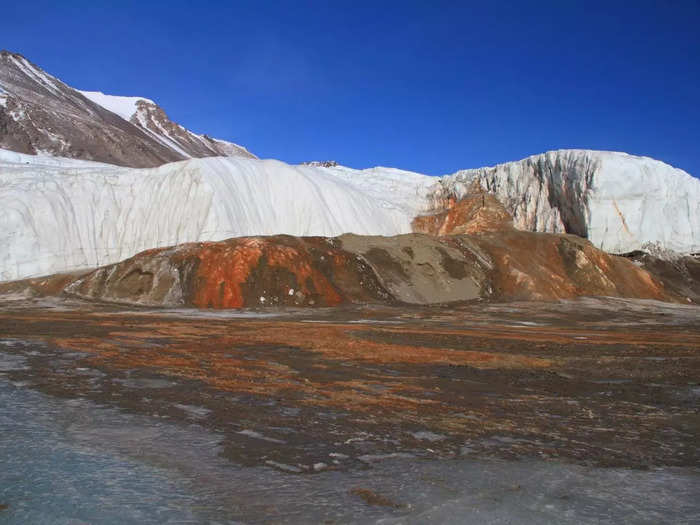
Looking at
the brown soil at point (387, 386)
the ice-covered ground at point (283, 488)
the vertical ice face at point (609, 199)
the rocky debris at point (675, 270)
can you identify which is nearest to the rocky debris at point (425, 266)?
the brown soil at point (387, 386)

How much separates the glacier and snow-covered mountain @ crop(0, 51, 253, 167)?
39987mm

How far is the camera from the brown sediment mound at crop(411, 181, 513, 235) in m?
59.6

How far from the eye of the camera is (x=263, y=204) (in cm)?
5159

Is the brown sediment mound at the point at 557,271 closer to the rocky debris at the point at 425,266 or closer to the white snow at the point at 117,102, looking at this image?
the rocky debris at the point at 425,266

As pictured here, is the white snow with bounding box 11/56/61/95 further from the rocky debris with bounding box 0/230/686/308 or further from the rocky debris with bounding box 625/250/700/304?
the rocky debris with bounding box 625/250/700/304

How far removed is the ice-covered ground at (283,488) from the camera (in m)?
4.89

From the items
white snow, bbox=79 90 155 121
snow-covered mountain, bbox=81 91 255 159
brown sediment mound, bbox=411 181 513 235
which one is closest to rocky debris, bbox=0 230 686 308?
brown sediment mound, bbox=411 181 513 235

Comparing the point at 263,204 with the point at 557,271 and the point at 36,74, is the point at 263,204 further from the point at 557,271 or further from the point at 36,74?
the point at 36,74

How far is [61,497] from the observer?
5.08 metres

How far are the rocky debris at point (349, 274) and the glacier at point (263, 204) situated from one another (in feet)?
29.3

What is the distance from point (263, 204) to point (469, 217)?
2332 cm

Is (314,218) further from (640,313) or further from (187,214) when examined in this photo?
(640,313)

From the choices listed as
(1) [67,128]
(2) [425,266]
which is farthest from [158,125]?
(2) [425,266]

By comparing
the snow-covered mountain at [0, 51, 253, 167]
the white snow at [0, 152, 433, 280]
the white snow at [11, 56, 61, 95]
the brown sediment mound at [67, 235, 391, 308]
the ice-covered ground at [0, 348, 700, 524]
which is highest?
the white snow at [11, 56, 61, 95]
